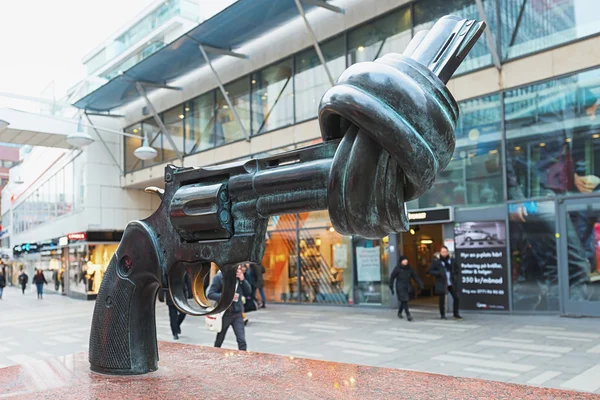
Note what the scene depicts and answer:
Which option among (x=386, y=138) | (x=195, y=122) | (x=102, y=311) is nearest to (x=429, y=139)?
(x=386, y=138)

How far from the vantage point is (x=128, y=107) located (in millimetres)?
23391

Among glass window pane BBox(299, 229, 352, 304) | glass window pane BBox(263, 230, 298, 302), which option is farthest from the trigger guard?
glass window pane BBox(263, 230, 298, 302)

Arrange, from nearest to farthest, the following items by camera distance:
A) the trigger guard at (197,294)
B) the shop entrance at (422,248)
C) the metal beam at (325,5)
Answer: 1. the trigger guard at (197,294)
2. the metal beam at (325,5)
3. the shop entrance at (422,248)

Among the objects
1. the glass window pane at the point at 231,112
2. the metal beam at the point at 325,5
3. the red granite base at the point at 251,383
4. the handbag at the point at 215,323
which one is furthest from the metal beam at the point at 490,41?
the red granite base at the point at 251,383

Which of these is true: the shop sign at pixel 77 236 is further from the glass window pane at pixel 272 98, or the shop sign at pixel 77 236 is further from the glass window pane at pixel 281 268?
the glass window pane at pixel 272 98

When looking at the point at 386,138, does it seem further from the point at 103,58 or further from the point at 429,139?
the point at 103,58

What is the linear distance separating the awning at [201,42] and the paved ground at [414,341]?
26.4ft

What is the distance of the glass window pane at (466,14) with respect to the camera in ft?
39.6

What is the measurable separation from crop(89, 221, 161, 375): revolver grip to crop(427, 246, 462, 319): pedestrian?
9.59 metres

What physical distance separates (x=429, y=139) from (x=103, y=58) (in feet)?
86.5

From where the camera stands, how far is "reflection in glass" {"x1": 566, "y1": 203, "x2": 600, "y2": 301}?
1062 cm

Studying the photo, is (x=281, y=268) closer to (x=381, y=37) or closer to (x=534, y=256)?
(x=381, y=37)

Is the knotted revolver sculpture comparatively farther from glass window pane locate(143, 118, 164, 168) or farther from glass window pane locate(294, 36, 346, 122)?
glass window pane locate(143, 118, 164, 168)

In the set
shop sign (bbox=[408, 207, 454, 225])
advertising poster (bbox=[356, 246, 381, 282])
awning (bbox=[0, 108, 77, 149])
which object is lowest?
advertising poster (bbox=[356, 246, 381, 282])
